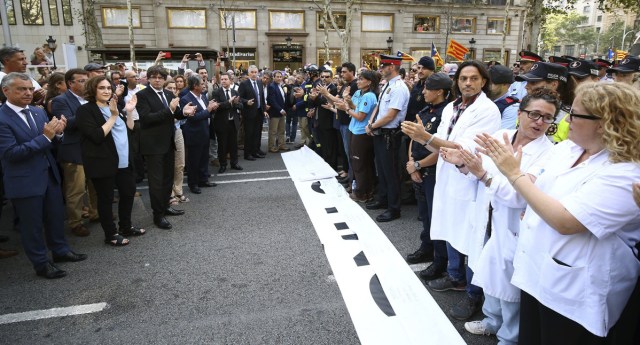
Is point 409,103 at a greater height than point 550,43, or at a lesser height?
lesser

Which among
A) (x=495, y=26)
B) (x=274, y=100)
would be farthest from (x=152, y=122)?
(x=495, y=26)

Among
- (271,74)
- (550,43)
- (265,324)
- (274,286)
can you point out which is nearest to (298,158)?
(271,74)

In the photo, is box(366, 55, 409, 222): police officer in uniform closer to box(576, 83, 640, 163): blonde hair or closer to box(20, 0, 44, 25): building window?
box(576, 83, 640, 163): blonde hair

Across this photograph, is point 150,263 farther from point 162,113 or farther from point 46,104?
point 46,104

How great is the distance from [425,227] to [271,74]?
8.18 m

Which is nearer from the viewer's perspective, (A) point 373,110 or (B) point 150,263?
(B) point 150,263

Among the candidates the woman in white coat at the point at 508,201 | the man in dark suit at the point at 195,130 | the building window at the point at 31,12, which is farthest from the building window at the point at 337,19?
the woman in white coat at the point at 508,201

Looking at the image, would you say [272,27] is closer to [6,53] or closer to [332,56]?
[332,56]

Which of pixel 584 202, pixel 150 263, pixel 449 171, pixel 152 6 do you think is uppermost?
pixel 152 6

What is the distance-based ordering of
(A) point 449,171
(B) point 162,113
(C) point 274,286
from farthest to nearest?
(B) point 162,113
(C) point 274,286
(A) point 449,171

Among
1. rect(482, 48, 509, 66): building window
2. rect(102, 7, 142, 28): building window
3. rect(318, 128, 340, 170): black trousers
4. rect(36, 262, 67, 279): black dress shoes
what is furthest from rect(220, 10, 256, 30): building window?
rect(36, 262, 67, 279): black dress shoes

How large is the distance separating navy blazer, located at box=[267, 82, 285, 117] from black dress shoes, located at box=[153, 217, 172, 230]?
549 centimetres

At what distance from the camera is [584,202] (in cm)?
176

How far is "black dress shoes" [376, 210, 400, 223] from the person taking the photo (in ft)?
18.7
